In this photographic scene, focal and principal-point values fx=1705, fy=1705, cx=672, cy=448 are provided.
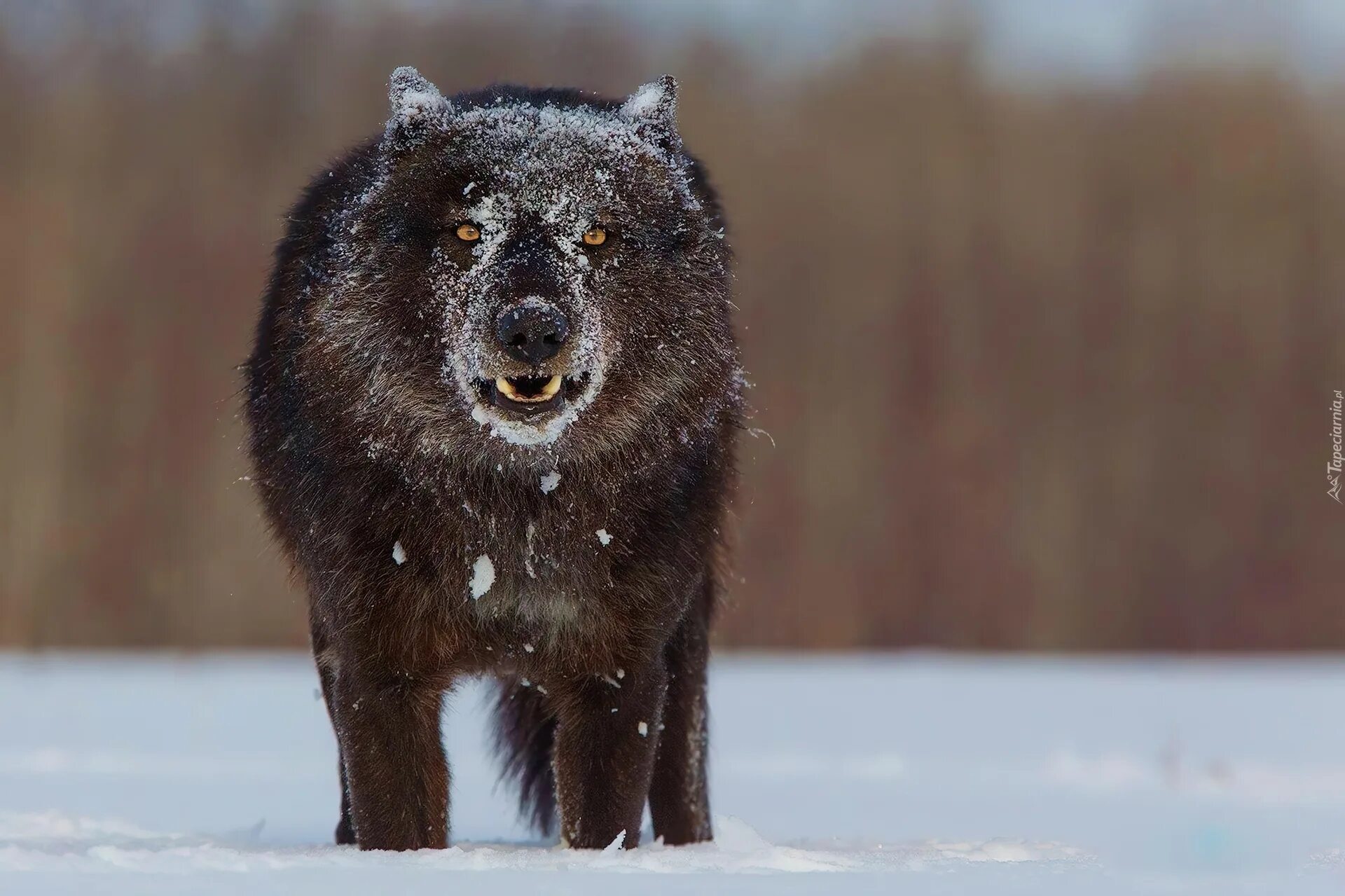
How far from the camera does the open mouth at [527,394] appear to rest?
428 cm

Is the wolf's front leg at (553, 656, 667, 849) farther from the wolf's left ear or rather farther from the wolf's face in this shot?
the wolf's left ear

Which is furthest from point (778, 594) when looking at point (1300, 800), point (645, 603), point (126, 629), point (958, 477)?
point (645, 603)

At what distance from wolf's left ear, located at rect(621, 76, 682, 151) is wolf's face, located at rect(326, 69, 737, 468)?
2 cm

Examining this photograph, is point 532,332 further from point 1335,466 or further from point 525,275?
point 1335,466

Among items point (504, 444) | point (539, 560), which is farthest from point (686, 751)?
point (504, 444)

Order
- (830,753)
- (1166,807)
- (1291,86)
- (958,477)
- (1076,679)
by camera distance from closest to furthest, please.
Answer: (1166,807), (830,753), (1076,679), (958,477), (1291,86)

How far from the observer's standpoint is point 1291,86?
2431 cm

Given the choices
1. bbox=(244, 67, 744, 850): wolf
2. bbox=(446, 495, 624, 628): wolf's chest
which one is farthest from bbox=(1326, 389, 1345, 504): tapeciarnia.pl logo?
bbox=(446, 495, 624, 628): wolf's chest

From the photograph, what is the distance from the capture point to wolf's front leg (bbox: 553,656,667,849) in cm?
474

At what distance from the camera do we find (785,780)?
8.88 metres

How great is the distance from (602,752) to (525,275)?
4.48 ft

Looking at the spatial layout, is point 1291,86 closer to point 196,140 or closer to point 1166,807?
point 196,140

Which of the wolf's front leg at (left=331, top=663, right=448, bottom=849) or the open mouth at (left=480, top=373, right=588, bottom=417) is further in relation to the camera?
the wolf's front leg at (left=331, top=663, right=448, bottom=849)

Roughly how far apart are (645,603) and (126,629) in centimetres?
1683
